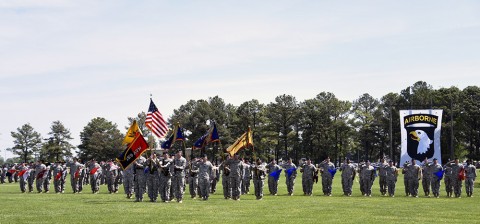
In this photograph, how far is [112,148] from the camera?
131 metres

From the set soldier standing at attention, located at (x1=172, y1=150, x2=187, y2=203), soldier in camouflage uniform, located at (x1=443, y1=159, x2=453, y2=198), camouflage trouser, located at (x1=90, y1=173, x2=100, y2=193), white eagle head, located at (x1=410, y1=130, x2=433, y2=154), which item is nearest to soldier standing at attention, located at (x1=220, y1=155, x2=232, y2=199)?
soldier standing at attention, located at (x1=172, y1=150, x2=187, y2=203)

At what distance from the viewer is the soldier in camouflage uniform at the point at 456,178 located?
3556 centimetres

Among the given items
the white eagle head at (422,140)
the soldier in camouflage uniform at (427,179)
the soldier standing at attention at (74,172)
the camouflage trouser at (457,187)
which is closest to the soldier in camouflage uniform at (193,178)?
the soldier standing at attention at (74,172)

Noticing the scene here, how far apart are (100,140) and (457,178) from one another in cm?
10388

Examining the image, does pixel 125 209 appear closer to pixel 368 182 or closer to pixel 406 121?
pixel 368 182

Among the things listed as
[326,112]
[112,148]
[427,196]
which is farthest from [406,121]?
[112,148]

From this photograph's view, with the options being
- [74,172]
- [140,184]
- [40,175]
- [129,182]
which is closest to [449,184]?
[140,184]

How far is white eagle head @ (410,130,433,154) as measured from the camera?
49.2 meters

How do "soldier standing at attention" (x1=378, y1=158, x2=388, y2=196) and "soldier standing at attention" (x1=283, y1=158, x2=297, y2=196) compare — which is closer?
"soldier standing at attention" (x1=378, y1=158, x2=388, y2=196)

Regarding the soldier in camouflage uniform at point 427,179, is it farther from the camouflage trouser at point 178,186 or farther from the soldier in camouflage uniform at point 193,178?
the camouflage trouser at point 178,186

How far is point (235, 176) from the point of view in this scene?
31609mm

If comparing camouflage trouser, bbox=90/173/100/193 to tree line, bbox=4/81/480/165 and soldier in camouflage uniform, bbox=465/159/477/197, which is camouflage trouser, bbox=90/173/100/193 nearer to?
soldier in camouflage uniform, bbox=465/159/477/197

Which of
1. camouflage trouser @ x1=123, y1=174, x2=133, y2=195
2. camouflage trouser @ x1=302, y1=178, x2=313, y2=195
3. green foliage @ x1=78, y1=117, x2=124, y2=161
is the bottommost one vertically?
camouflage trouser @ x1=302, y1=178, x2=313, y2=195

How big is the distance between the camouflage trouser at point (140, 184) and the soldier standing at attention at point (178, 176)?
4.55 feet
